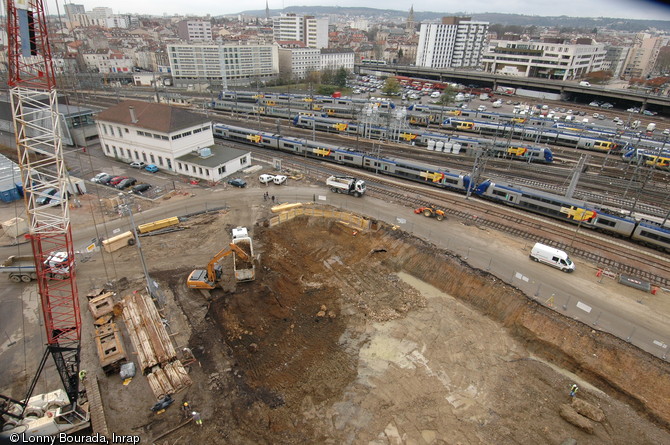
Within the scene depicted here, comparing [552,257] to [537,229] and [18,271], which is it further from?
[18,271]

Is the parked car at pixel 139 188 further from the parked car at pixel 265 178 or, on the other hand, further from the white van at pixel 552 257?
the white van at pixel 552 257

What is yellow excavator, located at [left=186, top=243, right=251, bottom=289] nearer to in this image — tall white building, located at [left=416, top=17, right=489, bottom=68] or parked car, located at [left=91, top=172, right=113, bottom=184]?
parked car, located at [left=91, top=172, right=113, bottom=184]

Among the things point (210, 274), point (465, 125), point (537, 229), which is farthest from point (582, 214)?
point (465, 125)

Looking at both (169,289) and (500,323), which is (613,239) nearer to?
(500,323)

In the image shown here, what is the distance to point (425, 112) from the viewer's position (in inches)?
2813

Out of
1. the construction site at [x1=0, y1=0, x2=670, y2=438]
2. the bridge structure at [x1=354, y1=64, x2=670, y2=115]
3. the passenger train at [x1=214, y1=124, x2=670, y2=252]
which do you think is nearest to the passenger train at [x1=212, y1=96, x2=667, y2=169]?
the passenger train at [x1=214, y1=124, x2=670, y2=252]

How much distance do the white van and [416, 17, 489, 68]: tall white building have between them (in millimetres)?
A: 138936

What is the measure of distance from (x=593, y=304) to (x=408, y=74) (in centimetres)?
12713

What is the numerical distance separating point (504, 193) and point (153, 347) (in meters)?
32.8

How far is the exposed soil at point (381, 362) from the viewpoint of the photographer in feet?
55.3

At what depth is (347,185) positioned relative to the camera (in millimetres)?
36562

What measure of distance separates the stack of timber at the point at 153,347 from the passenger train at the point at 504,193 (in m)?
29.4

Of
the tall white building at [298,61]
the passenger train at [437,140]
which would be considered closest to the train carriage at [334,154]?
the passenger train at [437,140]

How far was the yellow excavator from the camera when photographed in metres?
23.8
